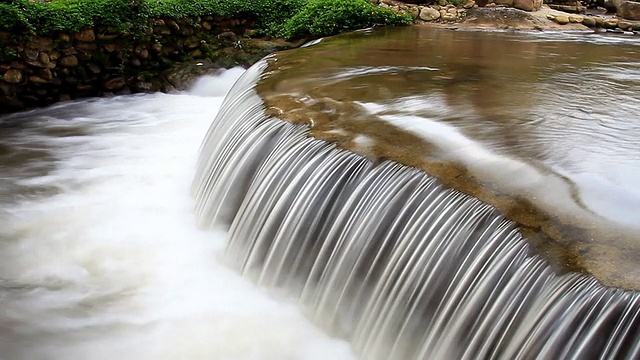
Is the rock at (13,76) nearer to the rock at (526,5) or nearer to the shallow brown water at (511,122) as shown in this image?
the shallow brown water at (511,122)

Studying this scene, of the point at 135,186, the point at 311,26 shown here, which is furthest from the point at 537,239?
the point at 311,26

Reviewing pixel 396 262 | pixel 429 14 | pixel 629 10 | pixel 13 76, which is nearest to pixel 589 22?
pixel 629 10

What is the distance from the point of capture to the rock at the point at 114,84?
351 inches

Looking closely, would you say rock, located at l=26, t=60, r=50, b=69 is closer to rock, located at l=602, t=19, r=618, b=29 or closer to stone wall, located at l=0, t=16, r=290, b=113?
stone wall, located at l=0, t=16, r=290, b=113

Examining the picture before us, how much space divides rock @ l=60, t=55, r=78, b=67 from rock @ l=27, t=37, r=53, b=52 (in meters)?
0.24

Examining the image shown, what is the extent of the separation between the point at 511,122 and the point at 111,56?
655cm

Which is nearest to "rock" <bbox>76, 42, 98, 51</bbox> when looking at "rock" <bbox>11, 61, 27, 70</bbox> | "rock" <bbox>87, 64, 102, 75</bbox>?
"rock" <bbox>87, 64, 102, 75</bbox>

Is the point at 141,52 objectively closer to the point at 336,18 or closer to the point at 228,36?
the point at 228,36

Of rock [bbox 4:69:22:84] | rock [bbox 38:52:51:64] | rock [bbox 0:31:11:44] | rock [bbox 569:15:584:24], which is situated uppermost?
rock [bbox 0:31:11:44]

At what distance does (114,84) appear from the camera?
29.4 ft

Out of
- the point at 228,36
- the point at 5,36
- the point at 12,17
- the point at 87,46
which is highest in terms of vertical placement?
the point at 12,17

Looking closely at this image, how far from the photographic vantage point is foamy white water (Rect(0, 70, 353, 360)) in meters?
3.53

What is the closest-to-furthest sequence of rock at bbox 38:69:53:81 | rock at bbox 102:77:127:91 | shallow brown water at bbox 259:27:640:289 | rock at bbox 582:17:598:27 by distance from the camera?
1. shallow brown water at bbox 259:27:640:289
2. rock at bbox 38:69:53:81
3. rock at bbox 102:77:127:91
4. rock at bbox 582:17:598:27

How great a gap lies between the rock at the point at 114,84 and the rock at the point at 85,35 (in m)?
0.65
